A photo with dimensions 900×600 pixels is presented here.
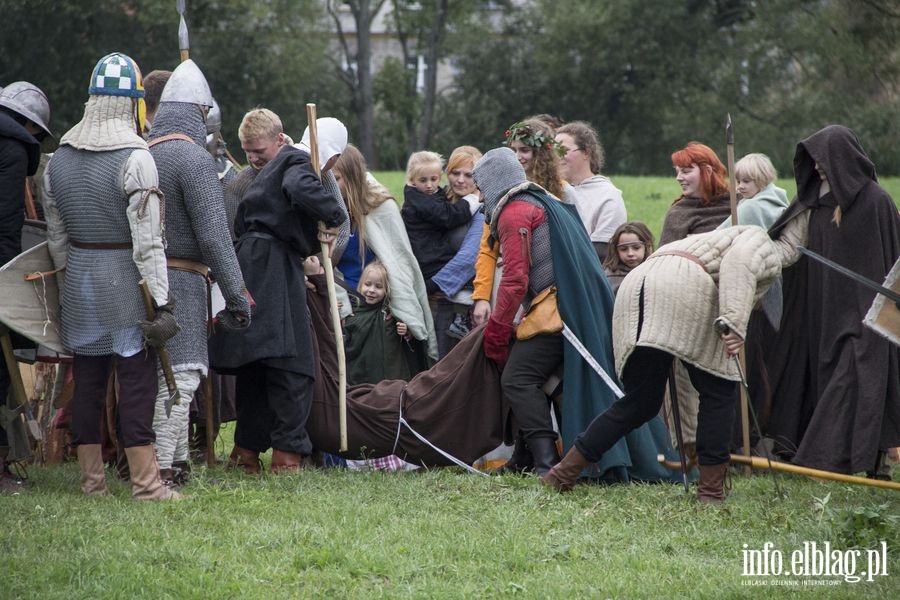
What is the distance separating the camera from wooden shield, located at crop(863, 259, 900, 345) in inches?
219

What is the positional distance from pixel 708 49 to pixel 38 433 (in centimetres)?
3774

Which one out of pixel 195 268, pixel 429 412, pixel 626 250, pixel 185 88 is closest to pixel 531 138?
pixel 626 250

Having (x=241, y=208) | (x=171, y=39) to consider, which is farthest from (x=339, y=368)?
(x=171, y=39)

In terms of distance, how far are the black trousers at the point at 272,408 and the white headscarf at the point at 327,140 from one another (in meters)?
1.27

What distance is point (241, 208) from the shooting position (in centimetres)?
723

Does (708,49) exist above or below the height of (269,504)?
above

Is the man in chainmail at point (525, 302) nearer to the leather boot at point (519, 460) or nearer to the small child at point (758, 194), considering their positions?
the leather boot at point (519, 460)

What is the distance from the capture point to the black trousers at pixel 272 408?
23.3 feet

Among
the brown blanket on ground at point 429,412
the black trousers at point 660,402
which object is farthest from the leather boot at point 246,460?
the black trousers at point 660,402

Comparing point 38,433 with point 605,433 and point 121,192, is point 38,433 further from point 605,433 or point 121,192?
point 605,433

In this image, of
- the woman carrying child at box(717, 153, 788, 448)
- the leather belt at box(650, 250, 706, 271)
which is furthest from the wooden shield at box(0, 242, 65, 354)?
the woman carrying child at box(717, 153, 788, 448)

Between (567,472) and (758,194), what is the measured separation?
2567 millimetres

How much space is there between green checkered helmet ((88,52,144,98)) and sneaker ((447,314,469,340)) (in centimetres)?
265

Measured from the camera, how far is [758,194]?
8141 millimetres
